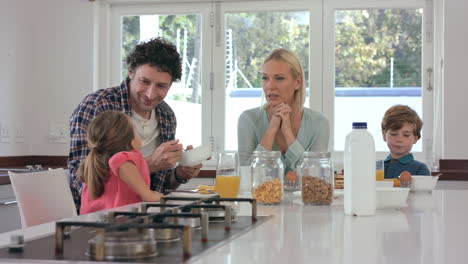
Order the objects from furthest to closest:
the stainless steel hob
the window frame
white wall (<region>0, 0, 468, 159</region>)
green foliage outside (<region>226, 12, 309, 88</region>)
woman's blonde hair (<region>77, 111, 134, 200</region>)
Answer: white wall (<region>0, 0, 468, 159</region>)
green foliage outside (<region>226, 12, 309, 88</region>)
the window frame
woman's blonde hair (<region>77, 111, 134, 200</region>)
the stainless steel hob

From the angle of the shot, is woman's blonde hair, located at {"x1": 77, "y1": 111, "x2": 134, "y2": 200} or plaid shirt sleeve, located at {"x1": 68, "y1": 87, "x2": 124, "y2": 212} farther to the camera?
plaid shirt sleeve, located at {"x1": 68, "y1": 87, "x2": 124, "y2": 212}

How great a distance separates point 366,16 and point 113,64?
5.86ft

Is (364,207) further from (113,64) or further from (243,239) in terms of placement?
(113,64)

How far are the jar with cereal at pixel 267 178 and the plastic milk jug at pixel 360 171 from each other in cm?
32

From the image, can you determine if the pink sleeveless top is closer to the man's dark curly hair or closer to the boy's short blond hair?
the man's dark curly hair

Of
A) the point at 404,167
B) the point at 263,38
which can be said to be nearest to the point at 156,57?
the point at 404,167

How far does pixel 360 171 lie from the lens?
1609 millimetres

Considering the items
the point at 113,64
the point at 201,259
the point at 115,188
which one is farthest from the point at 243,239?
the point at 113,64

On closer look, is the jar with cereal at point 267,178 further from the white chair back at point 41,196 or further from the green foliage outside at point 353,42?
the green foliage outside at point 353,42

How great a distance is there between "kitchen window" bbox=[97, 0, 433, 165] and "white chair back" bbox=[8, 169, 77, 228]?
243 centimetres

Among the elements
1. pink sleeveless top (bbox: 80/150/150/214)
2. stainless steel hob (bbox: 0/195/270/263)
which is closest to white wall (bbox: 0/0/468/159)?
pink sleeveless top (bbox: 80/150/150/214)

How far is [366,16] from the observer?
4426 mm

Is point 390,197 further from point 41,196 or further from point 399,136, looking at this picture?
point 399,136

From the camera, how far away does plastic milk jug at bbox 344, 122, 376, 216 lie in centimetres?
160
